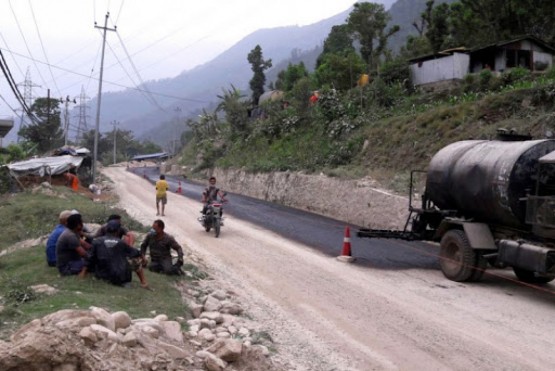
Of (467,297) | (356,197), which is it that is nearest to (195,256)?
(467,297)

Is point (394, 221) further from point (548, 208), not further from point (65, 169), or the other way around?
point (65, 169)

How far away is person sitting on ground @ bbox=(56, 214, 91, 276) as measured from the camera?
9.49 meters

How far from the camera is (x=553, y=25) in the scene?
1662 inches

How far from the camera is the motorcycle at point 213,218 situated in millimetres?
17812

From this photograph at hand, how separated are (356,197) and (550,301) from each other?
13.2 meters

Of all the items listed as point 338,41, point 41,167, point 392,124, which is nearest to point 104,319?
point 392,124

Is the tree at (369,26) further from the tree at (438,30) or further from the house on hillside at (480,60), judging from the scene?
the house on hillside at (480,60)

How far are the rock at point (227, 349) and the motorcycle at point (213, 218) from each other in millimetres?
10710

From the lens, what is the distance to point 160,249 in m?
11.4

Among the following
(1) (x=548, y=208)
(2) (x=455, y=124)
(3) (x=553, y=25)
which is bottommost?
(1) (x=548, y=208)

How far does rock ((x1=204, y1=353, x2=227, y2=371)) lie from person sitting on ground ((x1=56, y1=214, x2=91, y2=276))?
3820 millimetres

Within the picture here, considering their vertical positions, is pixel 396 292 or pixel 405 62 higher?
pixel 405 62

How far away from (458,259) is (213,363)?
25.0ft

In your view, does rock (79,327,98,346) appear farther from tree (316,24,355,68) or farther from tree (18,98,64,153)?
tree (18,98,64,153)
